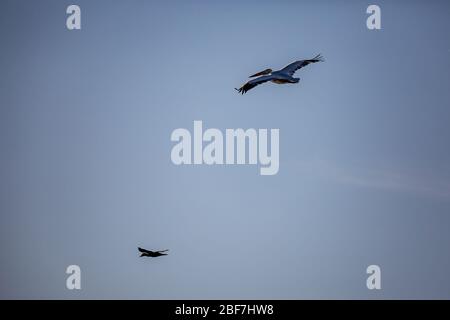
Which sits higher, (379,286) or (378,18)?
(378,18)

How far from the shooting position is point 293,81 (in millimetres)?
11141
